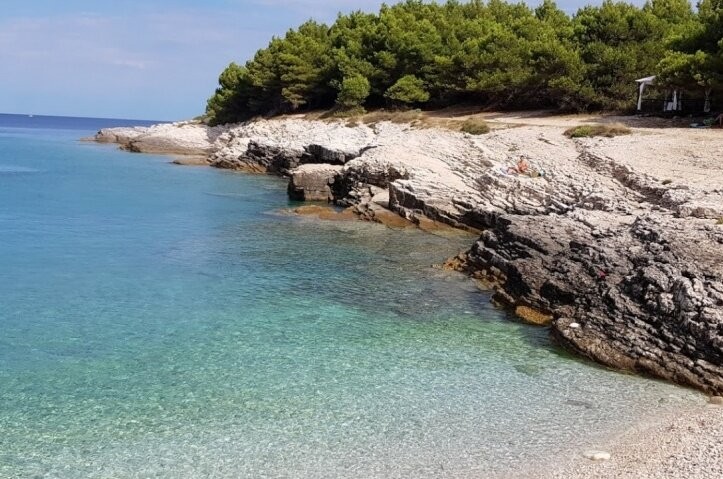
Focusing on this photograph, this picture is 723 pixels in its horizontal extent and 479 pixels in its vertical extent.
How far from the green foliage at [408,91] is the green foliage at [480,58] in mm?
97

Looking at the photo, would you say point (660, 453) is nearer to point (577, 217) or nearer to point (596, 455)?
point (596, 455)

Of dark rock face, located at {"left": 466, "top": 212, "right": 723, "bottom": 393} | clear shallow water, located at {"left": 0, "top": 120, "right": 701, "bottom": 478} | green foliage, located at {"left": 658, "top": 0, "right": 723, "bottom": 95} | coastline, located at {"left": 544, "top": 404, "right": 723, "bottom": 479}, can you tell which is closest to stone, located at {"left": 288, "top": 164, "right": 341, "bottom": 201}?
clear shallow water, located at {"left": 0, "top": 120, "right": 701, "bottom": 478}

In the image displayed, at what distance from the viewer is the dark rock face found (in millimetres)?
13930

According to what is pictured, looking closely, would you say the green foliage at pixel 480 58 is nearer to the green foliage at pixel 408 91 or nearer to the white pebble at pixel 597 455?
the green foliage at pixel 408 91

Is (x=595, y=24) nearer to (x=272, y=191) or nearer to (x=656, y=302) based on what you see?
(x=272, y=191)

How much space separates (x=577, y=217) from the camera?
2223cm

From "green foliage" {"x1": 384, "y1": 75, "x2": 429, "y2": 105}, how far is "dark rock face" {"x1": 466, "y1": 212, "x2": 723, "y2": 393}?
4114cm

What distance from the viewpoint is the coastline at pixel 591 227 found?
13297 mm

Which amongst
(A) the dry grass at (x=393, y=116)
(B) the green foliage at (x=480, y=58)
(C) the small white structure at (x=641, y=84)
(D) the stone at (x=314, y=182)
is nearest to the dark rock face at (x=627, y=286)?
(D) the stone at (x=314, y=182)

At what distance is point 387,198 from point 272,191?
495 inches

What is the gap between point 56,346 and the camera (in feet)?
49.4

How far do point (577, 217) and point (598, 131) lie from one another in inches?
650

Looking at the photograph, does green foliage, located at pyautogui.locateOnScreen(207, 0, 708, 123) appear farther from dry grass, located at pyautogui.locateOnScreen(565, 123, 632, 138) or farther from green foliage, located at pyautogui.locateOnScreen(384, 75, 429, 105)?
dry grass, located at pyautogui.locateOnScreen(565, 123, 632, 138)

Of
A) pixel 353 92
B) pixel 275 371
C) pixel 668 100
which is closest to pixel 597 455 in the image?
pixel 275 371
